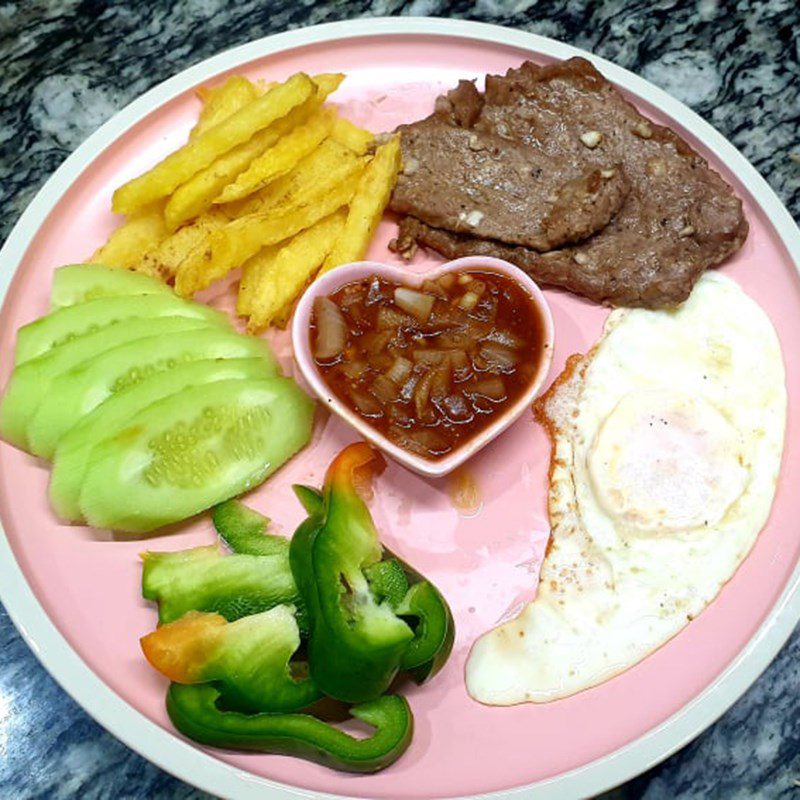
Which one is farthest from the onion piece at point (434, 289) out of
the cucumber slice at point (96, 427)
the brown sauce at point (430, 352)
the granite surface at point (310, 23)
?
the granite surface at point (310, 23)

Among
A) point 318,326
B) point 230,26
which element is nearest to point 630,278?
point 318,326

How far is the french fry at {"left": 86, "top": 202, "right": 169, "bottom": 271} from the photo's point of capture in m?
3.33

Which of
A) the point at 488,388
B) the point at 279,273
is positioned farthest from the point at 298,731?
the point at 279,273

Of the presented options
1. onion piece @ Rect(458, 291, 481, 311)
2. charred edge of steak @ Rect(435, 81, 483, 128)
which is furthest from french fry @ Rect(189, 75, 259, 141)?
onion piece @ Rect(458, 291, 481, 311)

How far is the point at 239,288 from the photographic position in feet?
11.0

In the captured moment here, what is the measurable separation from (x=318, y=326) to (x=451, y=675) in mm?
1149

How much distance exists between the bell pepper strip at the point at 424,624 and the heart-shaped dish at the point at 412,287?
38 centimetres

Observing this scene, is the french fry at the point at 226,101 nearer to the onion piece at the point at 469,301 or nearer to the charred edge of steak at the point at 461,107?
the charred edge of steak at the point at 461,107

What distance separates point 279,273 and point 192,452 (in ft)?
2.27

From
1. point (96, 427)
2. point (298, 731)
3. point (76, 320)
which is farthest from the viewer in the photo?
point (76, 320)

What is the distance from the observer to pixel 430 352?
3006 mm

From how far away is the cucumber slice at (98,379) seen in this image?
9.73ft

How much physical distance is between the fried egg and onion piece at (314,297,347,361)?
74 centimetres

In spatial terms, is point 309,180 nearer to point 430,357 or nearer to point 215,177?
point 215,177
